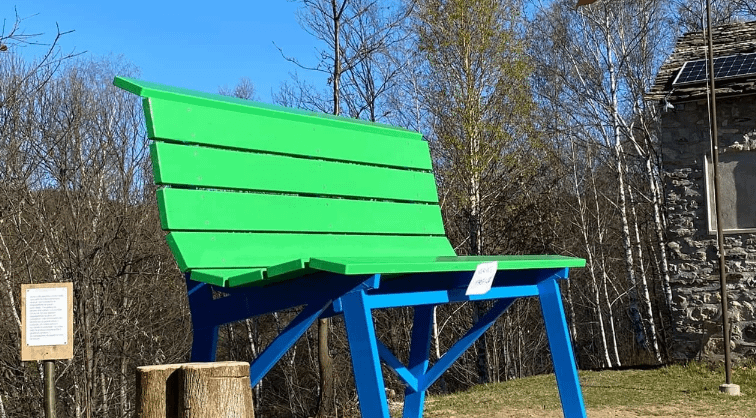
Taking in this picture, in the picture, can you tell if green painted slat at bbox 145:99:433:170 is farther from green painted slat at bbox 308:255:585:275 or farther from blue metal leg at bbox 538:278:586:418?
blue metal leg at bbox 538:278:586:418

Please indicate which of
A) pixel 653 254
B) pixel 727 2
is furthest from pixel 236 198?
pixel 727 2

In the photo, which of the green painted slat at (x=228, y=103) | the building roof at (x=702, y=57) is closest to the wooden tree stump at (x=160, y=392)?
the green painted slat at (x=228, y=103)

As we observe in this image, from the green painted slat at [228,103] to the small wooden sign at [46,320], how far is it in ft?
5.25

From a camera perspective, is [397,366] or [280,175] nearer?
[280,175]

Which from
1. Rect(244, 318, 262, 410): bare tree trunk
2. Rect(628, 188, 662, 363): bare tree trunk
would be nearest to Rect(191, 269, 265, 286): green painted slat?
Rect(628, 188, 662, 363): bare tree trunk

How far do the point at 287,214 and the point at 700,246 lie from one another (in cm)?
585

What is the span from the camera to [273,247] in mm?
3496

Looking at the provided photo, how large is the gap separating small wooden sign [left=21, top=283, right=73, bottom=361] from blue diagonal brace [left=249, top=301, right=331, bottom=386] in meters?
1.87

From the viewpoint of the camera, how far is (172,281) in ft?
53.9

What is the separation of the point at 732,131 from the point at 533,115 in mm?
7433

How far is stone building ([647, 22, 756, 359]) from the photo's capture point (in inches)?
320

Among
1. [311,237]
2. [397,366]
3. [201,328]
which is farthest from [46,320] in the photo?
[397,366]

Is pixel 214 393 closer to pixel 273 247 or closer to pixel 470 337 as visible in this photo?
pixel 273 247

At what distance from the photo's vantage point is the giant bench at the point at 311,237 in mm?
2834
